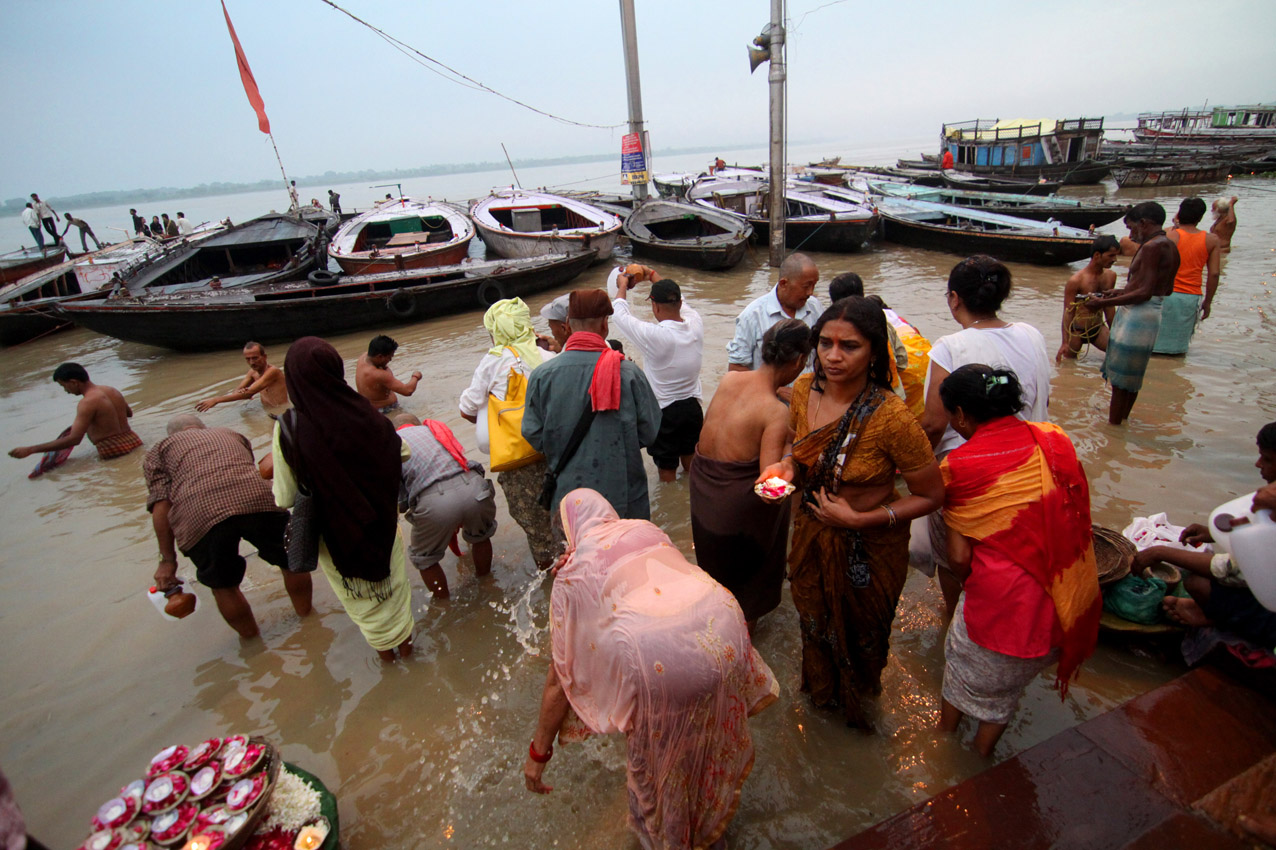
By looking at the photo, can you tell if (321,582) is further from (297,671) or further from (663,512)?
(663,512)

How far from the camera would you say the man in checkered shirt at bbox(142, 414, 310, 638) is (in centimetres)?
284

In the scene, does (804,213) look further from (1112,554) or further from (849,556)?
(849,556)

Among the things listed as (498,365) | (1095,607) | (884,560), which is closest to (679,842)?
(884,560)

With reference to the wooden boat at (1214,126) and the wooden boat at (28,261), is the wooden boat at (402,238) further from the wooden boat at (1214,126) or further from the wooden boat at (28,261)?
the wooden boat at (1214,126)

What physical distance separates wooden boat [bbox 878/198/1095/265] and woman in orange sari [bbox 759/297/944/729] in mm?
10877

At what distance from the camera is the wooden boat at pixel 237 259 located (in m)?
11.1

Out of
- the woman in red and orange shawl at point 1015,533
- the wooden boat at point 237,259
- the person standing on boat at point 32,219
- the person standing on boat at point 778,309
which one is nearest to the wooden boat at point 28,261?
the person standing on boat at point 32,219

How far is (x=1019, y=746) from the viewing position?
7.53 feet

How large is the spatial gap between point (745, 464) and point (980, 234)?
464 inches

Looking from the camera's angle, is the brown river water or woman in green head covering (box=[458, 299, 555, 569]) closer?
the brown river water

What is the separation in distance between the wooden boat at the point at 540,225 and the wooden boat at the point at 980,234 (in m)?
6.71

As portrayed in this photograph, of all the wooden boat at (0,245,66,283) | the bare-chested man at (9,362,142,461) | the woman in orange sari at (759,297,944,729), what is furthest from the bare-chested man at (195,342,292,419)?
the wooden boat at (0,245,66,283)

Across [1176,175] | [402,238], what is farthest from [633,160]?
[1176,175]

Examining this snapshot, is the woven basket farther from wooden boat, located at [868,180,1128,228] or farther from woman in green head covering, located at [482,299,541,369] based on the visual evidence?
wooden boat, located at [868,180,1128,228]
